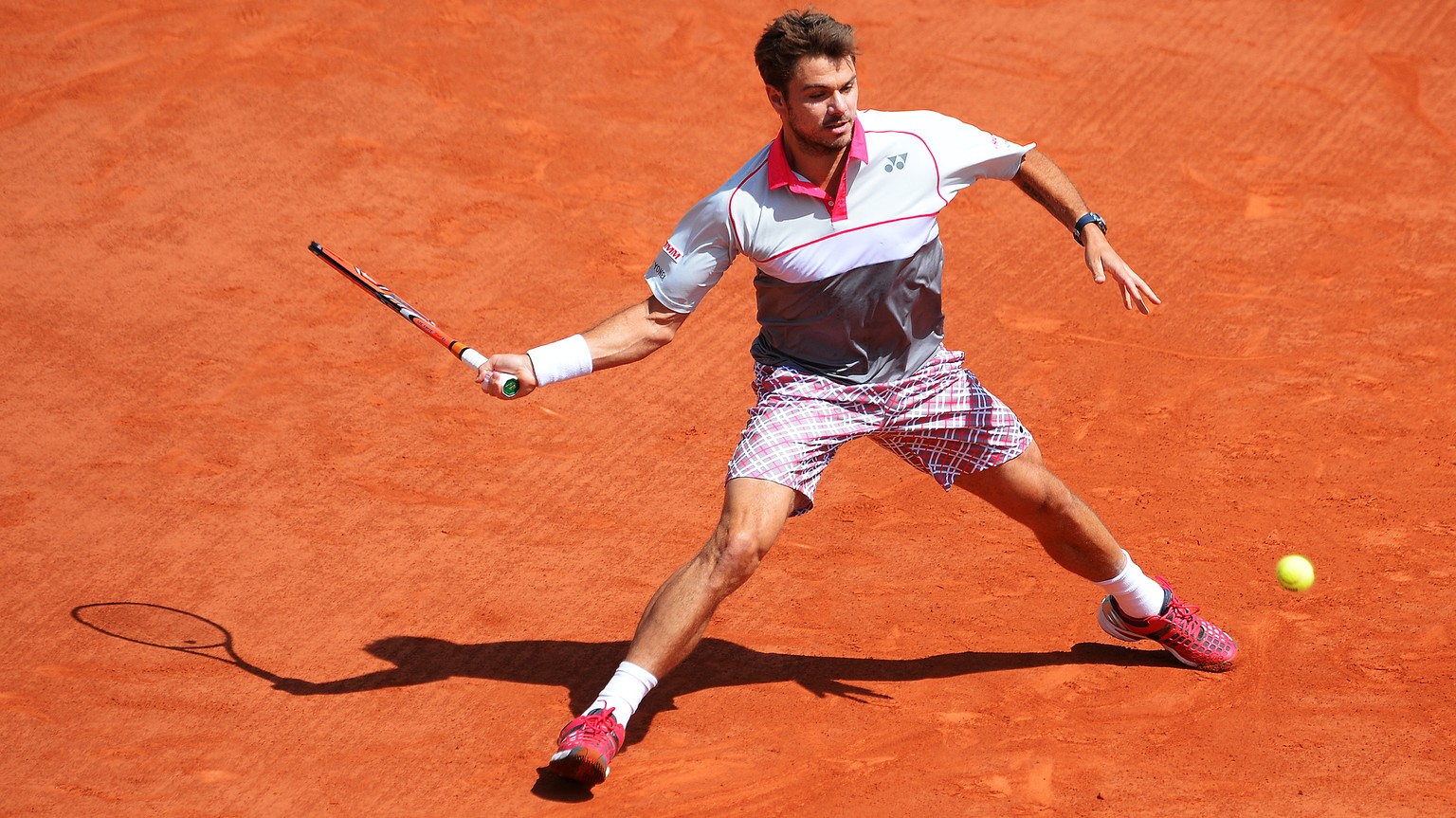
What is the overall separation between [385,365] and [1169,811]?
4.23m

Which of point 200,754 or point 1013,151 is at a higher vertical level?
point 1013,151

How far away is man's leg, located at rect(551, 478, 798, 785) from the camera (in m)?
4.44

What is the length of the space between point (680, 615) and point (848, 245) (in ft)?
4.04

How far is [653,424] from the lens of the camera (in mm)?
6797

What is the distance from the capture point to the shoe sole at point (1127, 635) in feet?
16.8

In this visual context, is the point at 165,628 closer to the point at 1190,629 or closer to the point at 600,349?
the point at 600,349

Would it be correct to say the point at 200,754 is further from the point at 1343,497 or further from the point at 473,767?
the point at 1343,497

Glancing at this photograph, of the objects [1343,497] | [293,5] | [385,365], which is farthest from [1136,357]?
[293,5]

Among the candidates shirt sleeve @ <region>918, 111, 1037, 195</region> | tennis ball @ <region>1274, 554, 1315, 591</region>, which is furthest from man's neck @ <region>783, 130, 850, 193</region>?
tennis ball @ <region>1274, 554, 1315, 591</region>

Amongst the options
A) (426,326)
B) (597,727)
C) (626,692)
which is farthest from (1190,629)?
(426,326)

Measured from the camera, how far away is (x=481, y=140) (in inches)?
353

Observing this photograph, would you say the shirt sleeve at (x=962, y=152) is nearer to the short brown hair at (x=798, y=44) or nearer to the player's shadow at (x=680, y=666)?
the short brown hair at (x=798, y=44)

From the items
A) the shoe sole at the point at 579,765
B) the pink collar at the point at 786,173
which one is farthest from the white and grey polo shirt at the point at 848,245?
the shoe sole at the point at 579,765

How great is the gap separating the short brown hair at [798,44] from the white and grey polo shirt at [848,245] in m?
0.24
